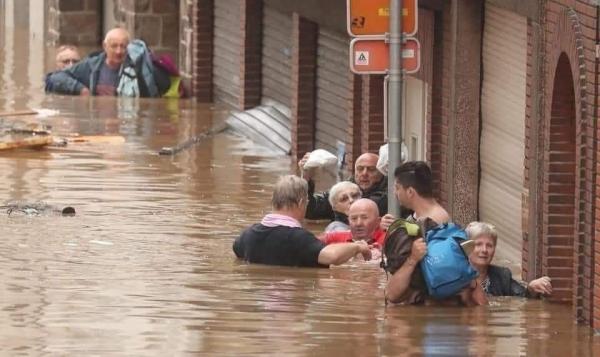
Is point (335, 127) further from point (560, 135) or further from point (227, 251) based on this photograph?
point (560, 135)

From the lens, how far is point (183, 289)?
559 inches

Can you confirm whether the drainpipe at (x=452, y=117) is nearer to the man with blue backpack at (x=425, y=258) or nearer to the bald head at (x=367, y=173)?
the bald head at (x=367, y=173)

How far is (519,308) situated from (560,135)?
1.41 m

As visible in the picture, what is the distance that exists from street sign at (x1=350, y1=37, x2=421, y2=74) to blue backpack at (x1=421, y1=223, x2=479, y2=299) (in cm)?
235

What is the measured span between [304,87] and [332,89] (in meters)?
0.88

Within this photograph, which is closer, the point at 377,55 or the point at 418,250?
the point at 418,250

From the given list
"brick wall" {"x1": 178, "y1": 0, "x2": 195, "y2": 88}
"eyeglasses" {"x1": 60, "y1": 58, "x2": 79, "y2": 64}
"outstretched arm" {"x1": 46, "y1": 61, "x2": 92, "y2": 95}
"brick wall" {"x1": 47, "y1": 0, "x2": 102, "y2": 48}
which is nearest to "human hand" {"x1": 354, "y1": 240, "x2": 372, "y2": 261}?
"brick wall" {"x1": 178, "y1": 0, "x2": 195, "y2": 88}

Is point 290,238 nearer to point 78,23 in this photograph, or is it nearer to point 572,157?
point 572,157

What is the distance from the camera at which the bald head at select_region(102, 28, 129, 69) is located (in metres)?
29.8

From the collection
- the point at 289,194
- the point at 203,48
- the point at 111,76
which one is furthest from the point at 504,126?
the point at 111,76

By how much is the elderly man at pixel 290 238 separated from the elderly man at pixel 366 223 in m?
0.54

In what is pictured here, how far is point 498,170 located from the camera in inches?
671

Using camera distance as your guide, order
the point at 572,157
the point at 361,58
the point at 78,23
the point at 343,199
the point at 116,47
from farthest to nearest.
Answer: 1. the point at 78,23
2. the point at 116,47
3. the point at 343,199
4. the point at 361,58
5. the point at 572,157

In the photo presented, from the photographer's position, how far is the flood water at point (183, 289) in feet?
39.9
